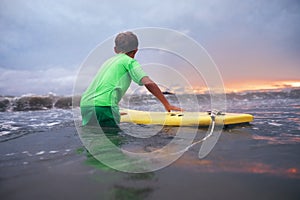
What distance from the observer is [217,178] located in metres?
1.62

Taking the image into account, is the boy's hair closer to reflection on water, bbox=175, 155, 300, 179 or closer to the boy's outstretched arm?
the boy's outstretched arm

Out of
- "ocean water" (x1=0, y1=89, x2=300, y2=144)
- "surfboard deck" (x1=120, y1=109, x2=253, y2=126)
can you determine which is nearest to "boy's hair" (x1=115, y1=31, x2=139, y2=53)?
"ocean water" (x1=0, y1=89, x2=300, y2=144)

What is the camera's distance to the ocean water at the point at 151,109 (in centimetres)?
364

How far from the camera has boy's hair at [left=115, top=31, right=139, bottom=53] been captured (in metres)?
3.05

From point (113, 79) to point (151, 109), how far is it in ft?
21.5

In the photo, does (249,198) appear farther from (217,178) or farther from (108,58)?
(108,58)

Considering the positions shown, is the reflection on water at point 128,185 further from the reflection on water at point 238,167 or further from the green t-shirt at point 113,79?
the green t-shirt at point 113,79

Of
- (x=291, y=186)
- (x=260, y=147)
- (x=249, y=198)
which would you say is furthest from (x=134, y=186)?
(x=260, y=147)

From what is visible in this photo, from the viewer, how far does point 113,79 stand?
2.95 m

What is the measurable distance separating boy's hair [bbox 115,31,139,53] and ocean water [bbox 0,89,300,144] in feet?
4.50

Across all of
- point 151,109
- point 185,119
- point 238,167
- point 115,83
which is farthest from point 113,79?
point 151,109

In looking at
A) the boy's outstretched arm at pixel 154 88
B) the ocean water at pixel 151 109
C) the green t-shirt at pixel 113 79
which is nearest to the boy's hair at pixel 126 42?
the green t-shirt at pixel 113 79

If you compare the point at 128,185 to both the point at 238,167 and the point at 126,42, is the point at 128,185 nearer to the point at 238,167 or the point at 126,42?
the point at 238,167

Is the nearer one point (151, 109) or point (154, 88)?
point (154, 88)
